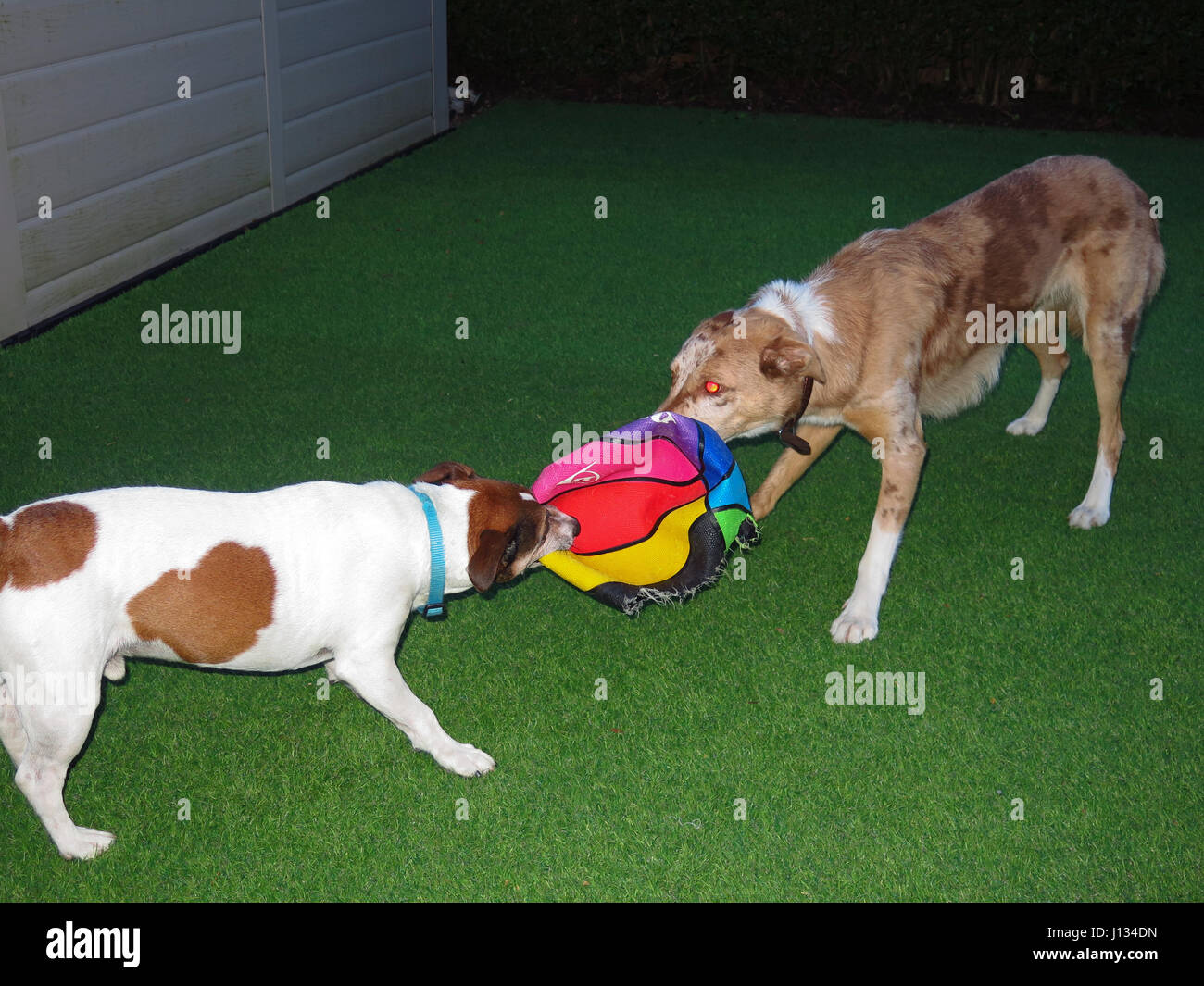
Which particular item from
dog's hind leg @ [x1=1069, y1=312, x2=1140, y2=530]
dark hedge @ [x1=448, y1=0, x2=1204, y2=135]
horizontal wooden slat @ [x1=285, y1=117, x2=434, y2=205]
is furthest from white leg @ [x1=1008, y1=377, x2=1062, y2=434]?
dark hedge @ [x1=448, y1=0, x2=1204, y2=135]

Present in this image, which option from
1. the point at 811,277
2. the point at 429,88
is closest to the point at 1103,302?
the point at 811,277

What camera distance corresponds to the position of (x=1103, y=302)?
5391mm

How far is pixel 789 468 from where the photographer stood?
5.38m

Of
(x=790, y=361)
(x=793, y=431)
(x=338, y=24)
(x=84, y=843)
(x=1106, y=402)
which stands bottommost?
(x=84, y=843)

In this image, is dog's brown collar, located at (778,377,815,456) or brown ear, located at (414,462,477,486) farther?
dog's brown collar, located at (778,377,815,456)

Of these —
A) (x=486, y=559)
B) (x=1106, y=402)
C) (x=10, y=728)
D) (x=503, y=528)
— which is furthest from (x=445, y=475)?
(x=1106, y=402)

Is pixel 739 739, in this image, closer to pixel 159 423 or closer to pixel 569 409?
pixel 569 409

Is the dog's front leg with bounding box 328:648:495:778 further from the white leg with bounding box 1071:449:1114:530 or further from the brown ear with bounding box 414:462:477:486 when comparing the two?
the white leg with bounding box 1071:449:1114:530

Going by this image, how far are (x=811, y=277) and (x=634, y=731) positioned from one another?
7.22 feet

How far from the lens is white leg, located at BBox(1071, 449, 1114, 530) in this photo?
5.48m

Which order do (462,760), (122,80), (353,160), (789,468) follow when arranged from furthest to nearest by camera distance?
(353,160), (122,80), (789,468), (462,760)

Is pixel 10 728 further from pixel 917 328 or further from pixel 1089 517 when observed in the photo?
pixel 1089 517

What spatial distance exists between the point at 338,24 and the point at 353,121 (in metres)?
0.95

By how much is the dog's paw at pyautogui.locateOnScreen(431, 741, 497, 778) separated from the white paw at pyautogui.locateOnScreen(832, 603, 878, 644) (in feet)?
5.25
